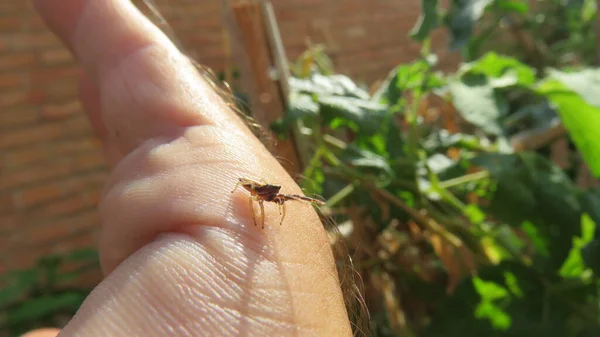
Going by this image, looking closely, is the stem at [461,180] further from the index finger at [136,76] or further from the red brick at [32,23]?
the red brick at [32,23]

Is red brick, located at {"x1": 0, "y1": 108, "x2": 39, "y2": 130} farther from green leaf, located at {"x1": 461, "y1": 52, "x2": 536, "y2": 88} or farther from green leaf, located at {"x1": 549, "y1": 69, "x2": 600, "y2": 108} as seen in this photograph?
green leaf, located at {"x1": 549, "y1": 69, "x2": 600, "y2": 108}

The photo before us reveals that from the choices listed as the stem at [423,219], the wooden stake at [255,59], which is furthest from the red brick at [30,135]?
the stem at [423,219]

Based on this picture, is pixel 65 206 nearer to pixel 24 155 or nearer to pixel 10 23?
pixel 24 155

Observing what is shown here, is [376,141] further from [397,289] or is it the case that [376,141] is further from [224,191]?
[224,191]

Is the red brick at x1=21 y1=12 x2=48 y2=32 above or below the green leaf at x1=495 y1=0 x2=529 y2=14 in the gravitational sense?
above

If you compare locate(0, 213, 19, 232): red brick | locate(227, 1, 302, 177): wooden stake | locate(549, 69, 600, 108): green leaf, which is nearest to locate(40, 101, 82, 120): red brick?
locate(0, 213, 19, 232): red brick

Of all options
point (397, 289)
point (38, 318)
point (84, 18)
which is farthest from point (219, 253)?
point (38, 318)
